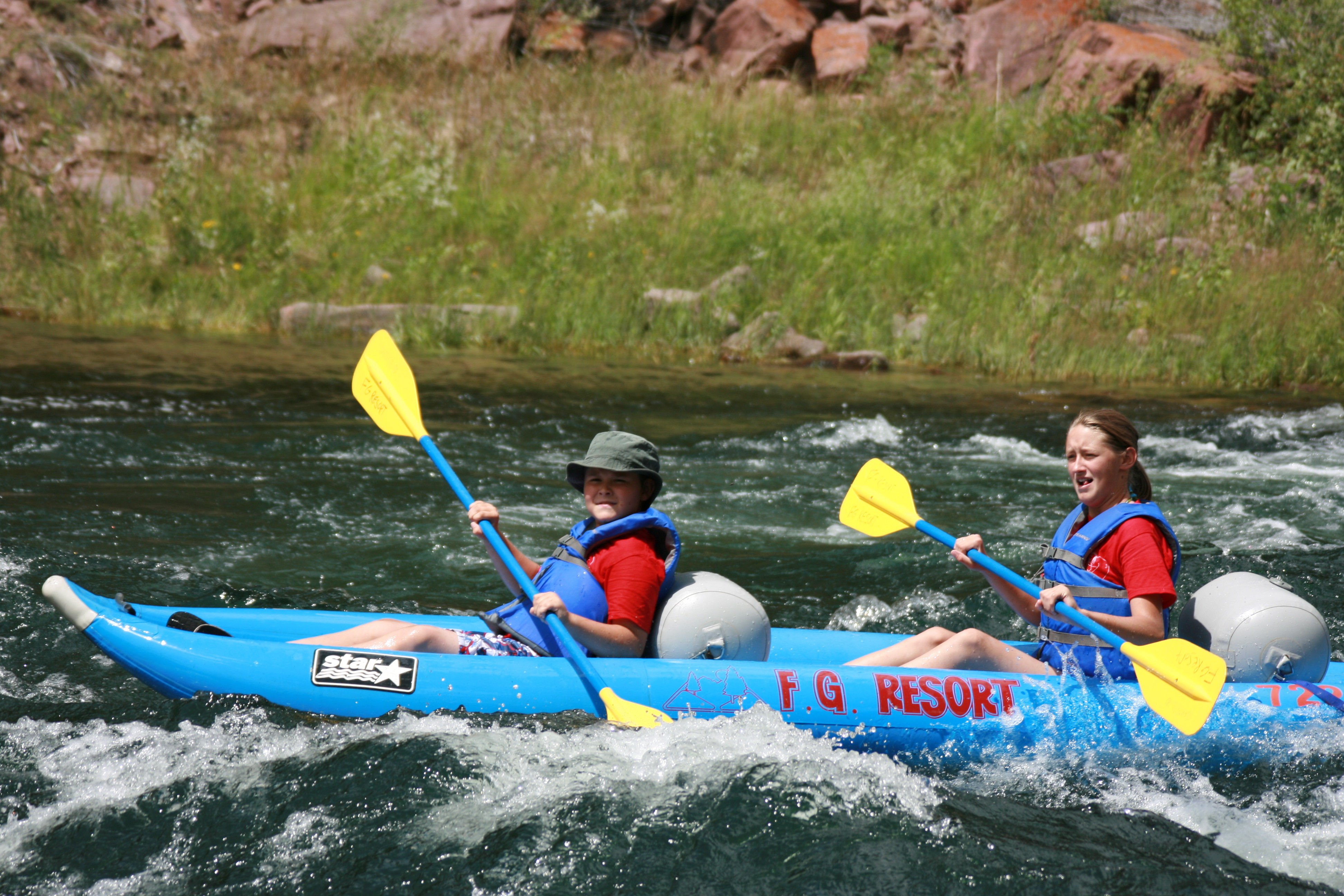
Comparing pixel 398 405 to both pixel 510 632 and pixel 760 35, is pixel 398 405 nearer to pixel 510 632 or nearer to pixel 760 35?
pixel 510 632

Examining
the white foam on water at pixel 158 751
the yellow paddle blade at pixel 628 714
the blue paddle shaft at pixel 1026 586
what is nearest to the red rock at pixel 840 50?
the blue paddle shaft at pixel 1026 586

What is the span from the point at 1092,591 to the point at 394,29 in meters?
13.9

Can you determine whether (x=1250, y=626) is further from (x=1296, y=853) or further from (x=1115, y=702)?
(x=1296, y=853)

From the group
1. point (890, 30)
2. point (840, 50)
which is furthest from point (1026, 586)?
point (890, 30)

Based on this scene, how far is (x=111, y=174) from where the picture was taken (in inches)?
493

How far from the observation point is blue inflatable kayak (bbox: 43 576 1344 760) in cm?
293

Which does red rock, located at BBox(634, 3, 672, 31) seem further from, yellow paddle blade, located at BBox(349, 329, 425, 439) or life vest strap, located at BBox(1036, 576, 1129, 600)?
life vest strap, located at BBox(1036, 576, 1129, 600)

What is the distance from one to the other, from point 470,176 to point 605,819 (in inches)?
432

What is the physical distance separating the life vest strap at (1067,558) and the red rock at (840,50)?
1258cm

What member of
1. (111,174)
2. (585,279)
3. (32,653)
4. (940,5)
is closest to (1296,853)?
(32,653)

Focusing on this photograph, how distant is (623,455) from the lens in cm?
305

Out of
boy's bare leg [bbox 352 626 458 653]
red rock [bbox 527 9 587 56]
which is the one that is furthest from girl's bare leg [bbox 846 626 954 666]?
red rock [bbox 527 9 587 56]

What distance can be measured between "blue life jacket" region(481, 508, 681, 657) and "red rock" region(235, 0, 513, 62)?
13.0 meters

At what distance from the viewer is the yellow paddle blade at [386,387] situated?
4.18 metres
